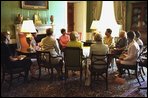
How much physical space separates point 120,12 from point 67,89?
17.2 feet

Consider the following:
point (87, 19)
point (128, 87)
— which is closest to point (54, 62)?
point (128, 87)

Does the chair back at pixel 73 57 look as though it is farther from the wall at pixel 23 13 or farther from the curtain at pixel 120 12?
the curtain at pixel 120 12

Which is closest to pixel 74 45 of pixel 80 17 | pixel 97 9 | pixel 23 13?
pixel 23 13

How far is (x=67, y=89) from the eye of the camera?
13.2ft

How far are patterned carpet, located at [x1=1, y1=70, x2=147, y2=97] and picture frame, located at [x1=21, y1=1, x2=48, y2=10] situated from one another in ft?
10.3

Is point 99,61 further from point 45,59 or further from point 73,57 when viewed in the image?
point 45,59

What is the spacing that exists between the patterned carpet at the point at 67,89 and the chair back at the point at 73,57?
0.38 metres

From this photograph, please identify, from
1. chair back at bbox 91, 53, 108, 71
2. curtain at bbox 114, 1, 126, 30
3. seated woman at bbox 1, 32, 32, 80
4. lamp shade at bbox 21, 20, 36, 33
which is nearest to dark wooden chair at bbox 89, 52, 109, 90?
chair back at bbox 91, 53, 108, 71

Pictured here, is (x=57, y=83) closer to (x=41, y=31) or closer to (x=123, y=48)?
(x=123, y=48)

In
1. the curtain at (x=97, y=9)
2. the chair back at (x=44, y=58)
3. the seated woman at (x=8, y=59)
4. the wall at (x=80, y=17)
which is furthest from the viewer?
the wall at (x=80, y=17)

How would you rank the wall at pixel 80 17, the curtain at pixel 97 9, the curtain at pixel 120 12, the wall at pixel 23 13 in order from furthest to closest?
the wall at pixel 80 17 → the curtain at pixel 97 9 → the curtain at pixel 120 12 → the wall at pixel 23 13

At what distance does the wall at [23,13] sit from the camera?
261 inches

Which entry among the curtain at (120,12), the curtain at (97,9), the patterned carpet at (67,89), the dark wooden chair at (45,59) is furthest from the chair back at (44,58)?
the curtain at (97,9)

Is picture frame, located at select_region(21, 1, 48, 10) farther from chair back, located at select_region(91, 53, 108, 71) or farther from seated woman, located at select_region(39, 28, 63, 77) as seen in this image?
chair back, located at select_region(91, 53, 108, 71)
